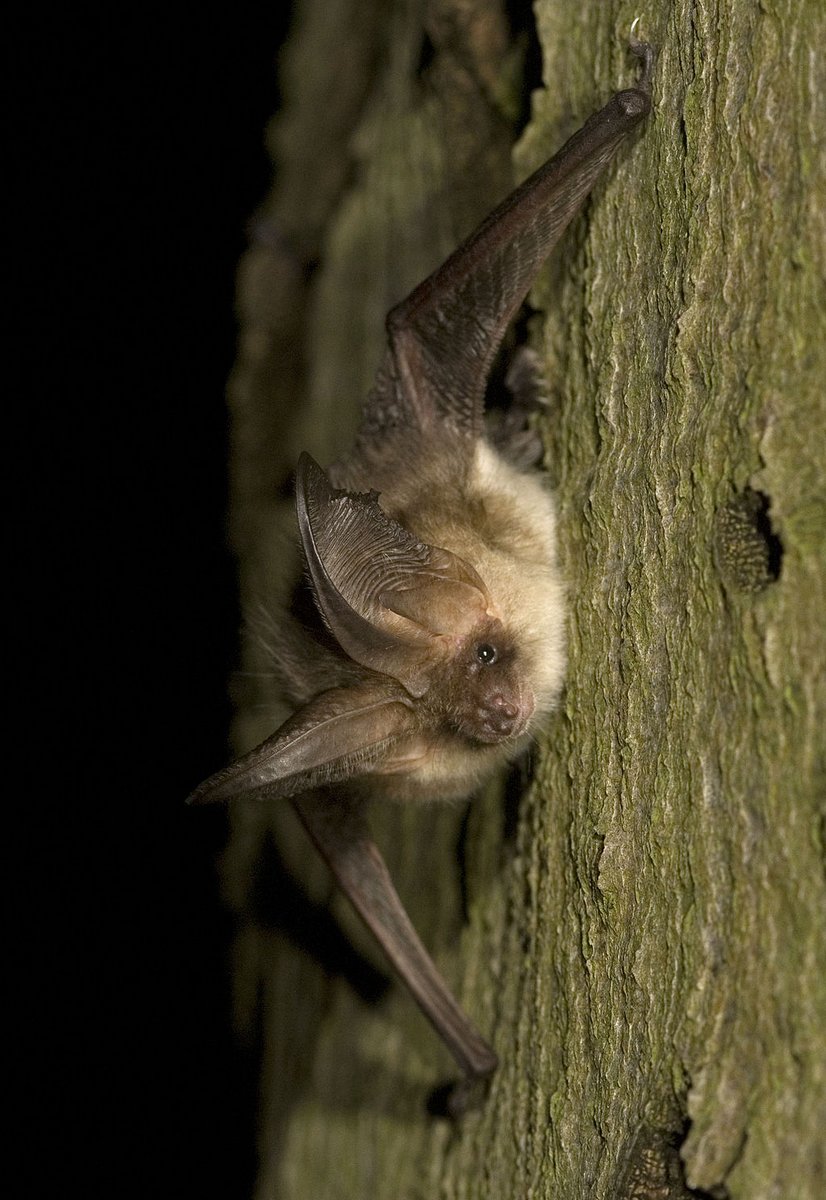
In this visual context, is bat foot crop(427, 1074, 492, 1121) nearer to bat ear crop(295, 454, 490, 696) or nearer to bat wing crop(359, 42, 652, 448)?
bat ear crop(295, 454, 490, 696)

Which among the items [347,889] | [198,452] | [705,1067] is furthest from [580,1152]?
[198,452]

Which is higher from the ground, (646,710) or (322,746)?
(646,710)

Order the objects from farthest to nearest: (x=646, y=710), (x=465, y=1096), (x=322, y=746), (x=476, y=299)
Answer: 1. (x=465, y=1096)
2. (x=476, y=299)
3. (x=322, y=746)
4. (x=646, y=710)

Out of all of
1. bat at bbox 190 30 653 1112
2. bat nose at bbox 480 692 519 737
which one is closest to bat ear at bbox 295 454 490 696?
bat at bbox 190 30 653 1112

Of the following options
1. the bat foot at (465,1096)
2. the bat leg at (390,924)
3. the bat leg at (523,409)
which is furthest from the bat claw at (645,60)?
the bat foot at (465,1096)

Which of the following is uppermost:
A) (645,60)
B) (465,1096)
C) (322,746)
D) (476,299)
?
(645,60)

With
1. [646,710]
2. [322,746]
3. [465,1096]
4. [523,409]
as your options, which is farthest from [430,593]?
[465,1096]

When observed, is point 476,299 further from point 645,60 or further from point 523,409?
point 645,60
